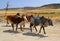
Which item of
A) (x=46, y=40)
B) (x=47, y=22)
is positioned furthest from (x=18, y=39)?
(x=47, y=22)

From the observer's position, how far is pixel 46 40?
15.6 metres

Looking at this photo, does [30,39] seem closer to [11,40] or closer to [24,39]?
[24,39]

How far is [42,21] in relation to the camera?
706 inches

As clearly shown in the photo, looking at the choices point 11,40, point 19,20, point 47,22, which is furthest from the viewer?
point 19,20

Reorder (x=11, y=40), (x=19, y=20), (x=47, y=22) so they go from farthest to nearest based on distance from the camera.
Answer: (x=19, y=20) < (x=47, y=22) < (x=11, y=40)

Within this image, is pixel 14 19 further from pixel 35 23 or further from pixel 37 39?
pixel 37 39

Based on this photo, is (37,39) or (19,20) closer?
(37,39)

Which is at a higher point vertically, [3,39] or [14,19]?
[14,19]

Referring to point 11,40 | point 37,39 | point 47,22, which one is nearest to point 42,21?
point 47,22

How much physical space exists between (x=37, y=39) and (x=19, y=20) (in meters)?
4.12

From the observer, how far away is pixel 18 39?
16.0 meters

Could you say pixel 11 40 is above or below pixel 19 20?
below

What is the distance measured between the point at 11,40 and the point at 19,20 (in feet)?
14.3

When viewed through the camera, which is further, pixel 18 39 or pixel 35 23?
pixel 35 23
